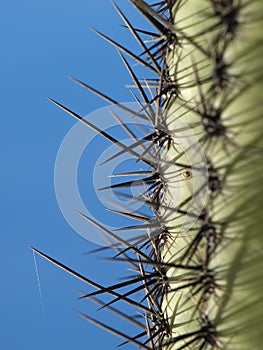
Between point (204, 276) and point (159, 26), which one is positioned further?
point (159, 26)

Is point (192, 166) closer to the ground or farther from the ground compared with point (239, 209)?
farther from the ground

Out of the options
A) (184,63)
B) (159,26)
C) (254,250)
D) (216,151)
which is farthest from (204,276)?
(159,26)

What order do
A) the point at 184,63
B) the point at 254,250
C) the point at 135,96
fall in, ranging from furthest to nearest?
the point at 135,96 < the point at 184,63 < the point at 254,250

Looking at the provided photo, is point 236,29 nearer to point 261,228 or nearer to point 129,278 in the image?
point 261,228

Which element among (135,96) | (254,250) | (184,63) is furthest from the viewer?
(135,96)

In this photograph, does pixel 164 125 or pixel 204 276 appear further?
pixel 164 125

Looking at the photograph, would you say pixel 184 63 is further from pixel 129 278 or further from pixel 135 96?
pixel 129 278

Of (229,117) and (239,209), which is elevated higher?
(229,117)

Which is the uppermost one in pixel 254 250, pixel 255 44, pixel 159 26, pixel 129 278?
pixel 159 26

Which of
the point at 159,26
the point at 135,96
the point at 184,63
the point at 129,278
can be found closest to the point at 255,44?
the point at 184,63
